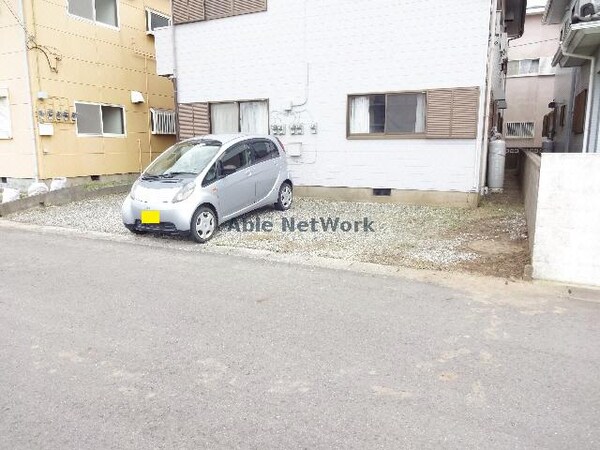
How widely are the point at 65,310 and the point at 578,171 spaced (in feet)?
17.9

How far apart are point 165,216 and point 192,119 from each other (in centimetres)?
597

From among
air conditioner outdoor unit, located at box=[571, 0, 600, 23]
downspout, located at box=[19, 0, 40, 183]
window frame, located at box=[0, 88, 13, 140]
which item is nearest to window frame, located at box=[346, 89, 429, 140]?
air conditioner outdoor unit, located at box=[571, 0, 600, 23]

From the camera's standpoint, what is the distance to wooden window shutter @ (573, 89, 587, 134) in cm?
1048

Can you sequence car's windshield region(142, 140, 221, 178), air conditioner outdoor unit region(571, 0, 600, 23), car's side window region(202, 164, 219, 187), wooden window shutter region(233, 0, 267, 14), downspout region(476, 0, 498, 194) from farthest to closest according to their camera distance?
wooden window shutter region(233, 0, 267, 14) < downspout region(476, 0, 498, 194) < air conditioner outdoor unit region(571, 0, 600, 23) < car's windshield region(142, 140, 221, 178) < car's side window region(202, 164, 219, 187)

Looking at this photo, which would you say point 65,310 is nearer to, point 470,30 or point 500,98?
point 470,30

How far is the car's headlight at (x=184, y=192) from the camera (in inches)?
274

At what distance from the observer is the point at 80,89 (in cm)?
1262

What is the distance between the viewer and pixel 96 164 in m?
13.2

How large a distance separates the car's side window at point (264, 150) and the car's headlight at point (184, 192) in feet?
5.59

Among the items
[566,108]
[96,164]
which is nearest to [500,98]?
[566,108]

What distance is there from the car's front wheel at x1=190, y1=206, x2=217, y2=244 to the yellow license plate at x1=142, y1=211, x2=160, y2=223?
0.56 meters

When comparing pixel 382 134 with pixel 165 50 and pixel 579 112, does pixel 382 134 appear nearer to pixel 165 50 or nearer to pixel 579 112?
pixel 579 112

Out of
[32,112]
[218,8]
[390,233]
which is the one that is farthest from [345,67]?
[32,112]

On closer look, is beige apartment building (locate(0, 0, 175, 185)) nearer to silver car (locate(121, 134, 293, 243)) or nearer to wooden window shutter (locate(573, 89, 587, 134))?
silver car (locate(121, 134, 293, 243))
